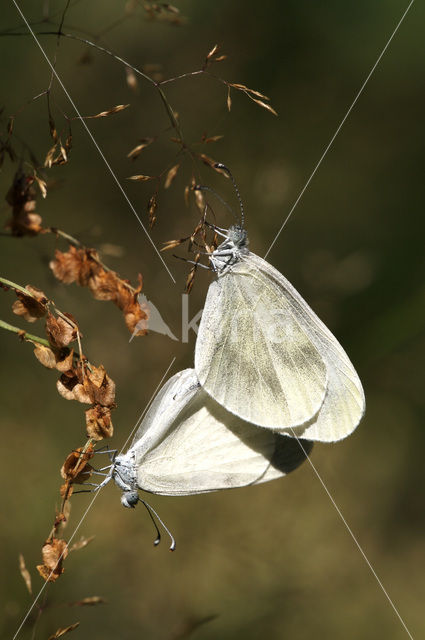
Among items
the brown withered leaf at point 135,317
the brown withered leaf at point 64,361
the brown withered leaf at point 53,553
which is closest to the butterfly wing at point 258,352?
the brown withered leaf at point 135,317

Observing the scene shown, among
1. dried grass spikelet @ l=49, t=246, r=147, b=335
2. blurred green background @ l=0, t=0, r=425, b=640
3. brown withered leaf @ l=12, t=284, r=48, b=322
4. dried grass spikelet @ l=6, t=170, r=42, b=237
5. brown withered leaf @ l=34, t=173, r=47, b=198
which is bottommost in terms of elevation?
blurred green background @ l=0, t=0, r=425, b=640

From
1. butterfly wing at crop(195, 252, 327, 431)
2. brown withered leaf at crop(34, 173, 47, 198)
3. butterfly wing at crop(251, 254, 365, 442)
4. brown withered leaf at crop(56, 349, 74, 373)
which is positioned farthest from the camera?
butterfly wing at crop(251, 254, 365, 442)

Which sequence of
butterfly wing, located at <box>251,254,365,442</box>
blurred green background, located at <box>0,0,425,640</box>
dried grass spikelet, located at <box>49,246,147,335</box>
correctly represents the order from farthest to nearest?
blurred green background, located at <box>0,0,425,640</box>
butterfly wing, located at <box>251,254,365,442</box>
dried grass spikelet, located at <box>49,246,147,335</box>

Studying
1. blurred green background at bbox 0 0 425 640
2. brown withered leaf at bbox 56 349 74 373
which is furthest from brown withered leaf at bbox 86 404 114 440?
blurred green background at bbox 0 0 425 640

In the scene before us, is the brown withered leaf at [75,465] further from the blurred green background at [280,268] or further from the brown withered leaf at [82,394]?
the blurred green background at [280,268]

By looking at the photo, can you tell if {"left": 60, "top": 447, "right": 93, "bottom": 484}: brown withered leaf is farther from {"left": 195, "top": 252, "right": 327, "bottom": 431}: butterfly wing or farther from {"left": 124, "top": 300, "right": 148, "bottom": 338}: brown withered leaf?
{"left": 195, "top": 252, "right": 327, "bottom": 431}: butterfly wing

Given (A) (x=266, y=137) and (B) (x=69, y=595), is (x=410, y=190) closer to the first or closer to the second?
(A) (x=266, y=137)

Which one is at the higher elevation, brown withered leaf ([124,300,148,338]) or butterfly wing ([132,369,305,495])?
brown withered leaf ([124,300,148,338])
